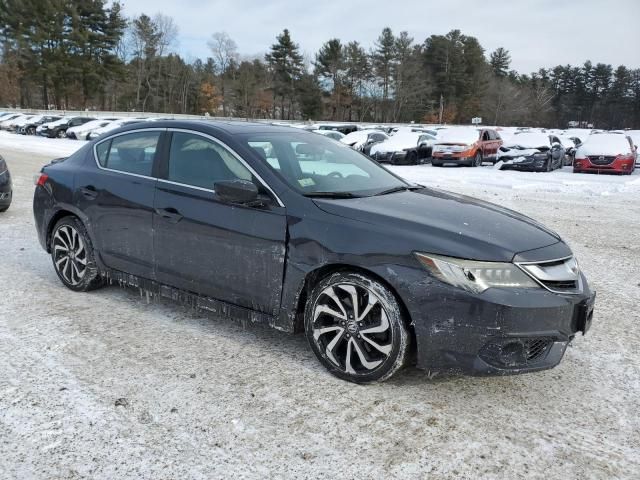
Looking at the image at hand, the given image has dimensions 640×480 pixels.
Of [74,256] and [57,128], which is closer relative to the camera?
[74,256]

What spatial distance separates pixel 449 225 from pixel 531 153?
56.8 feet

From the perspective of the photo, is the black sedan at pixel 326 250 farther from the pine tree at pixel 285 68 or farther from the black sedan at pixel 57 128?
the pine tree at pixel 285 68

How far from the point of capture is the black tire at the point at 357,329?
315cm

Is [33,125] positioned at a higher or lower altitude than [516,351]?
higher

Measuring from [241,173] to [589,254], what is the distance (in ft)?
16.7

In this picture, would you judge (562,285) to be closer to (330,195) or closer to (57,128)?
(330,195)

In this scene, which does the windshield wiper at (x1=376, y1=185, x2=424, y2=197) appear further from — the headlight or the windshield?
the headlight

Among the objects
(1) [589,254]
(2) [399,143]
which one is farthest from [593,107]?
(1) [589,254]

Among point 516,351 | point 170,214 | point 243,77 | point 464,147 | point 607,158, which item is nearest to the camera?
point 516,351

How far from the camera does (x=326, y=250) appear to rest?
332 centimetres

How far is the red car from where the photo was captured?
18.1 metres

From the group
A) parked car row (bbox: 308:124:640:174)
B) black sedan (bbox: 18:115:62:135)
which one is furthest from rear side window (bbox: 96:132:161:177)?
black sedan (bbox: 18:115:62:135)

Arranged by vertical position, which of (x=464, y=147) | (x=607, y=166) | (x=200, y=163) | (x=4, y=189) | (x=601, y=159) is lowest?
(x=4, y=189)

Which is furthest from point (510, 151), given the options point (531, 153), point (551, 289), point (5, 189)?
Answer: point (551, 289)
